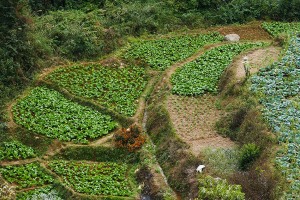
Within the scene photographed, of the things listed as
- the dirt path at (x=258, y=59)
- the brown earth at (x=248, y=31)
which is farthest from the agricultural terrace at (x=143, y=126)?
the brown earth at (x=248, y=31)

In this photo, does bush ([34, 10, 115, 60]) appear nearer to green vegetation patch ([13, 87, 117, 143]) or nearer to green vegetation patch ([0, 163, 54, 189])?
green vegetation patch ([13, 87, 117, 143])

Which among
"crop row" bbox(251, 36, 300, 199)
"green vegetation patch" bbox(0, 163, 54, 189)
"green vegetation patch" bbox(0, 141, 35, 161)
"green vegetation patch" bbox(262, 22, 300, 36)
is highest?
"crop row" bbox(251, 36, 300, 199)

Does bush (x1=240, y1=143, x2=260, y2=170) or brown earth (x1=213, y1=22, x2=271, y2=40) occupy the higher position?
bush (x1=240, y1=143, x2=260, y2=170)

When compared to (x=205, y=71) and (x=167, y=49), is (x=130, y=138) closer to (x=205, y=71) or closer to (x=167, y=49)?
(x=205, y=71)

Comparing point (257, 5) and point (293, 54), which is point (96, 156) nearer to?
point (293, 54)

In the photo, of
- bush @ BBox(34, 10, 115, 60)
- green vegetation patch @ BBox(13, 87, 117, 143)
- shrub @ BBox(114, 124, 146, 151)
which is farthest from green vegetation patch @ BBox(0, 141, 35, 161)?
bush @ BBox(34, 10, 115, 60)

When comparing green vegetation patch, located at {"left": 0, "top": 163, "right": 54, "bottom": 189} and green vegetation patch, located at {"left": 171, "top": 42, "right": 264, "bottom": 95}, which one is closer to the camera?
green vegetation patch, located at {"left": 0, "top": 163, "right": 54, "bottom": 189}

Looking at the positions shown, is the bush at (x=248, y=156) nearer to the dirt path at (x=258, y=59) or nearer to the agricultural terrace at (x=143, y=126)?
the agricultural terrace at (x=143, y=126)
